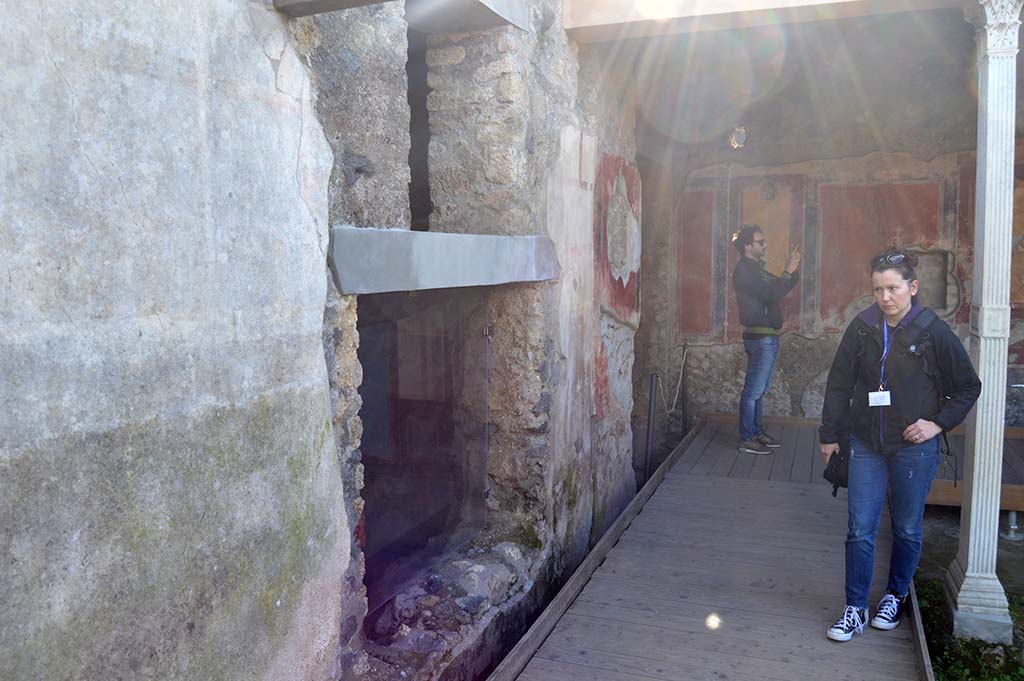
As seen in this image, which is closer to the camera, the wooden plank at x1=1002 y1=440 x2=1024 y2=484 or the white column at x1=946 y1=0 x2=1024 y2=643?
the white column at x1=946 y1=0 x2=1024 y2=643

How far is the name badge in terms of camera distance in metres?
3.09

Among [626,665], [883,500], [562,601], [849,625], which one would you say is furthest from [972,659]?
[562,601]

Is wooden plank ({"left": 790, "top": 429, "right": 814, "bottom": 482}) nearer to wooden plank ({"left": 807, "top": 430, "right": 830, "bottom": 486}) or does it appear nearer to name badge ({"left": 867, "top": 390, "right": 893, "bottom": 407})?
wooden plank ({"left": 807, "top": 430, "right": 830, "bottom": 486})

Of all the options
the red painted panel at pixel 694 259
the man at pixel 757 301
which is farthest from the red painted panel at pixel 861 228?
the man at pixel 757 301

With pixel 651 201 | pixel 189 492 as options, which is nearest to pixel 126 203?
pixel 189 492

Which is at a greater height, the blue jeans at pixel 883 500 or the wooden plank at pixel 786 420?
the blue jeans at pixel 883 500

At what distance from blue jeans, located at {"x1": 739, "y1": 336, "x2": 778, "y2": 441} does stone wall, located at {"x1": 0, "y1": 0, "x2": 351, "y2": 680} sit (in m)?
4.23

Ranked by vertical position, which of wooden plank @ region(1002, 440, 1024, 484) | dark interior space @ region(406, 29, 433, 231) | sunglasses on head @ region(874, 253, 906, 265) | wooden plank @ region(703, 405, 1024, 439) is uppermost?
dark interior space @ region(406, 29, 433, 231)

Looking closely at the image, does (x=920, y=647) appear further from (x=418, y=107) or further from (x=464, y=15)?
(x=418, y=107)

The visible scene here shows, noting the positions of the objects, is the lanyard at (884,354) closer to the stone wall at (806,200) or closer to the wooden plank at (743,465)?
the wooden plank at (743,465)

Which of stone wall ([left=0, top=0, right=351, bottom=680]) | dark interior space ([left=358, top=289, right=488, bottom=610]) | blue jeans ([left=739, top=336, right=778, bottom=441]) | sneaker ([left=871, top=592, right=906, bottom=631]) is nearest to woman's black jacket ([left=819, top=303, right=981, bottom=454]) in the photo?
sneaker ([left=871, top=592, right=906, bottom=631])

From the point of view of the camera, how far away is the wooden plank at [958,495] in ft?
17.0

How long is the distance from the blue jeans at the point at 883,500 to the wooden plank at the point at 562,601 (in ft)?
3.55

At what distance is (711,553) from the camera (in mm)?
4219
